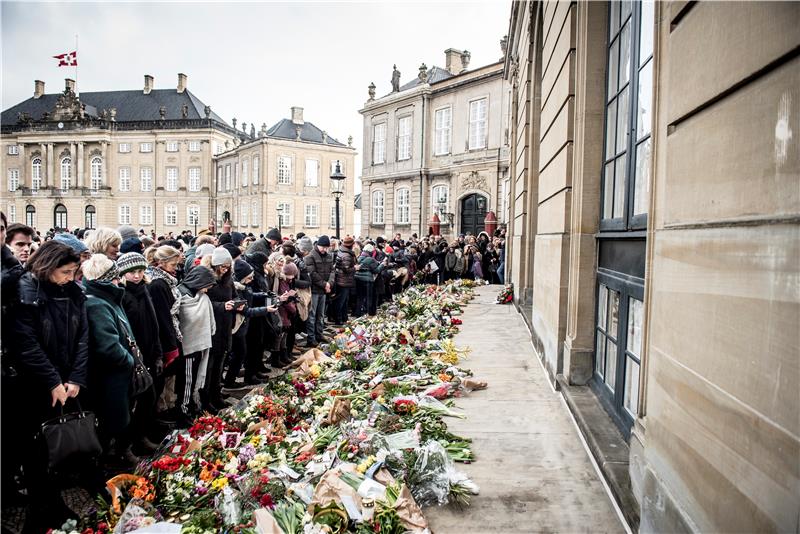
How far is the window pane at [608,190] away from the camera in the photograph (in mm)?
4023

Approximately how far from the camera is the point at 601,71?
4.35 m

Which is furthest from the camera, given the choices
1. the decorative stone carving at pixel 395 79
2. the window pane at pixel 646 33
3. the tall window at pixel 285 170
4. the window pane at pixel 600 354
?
the tall window at pixel 285 170

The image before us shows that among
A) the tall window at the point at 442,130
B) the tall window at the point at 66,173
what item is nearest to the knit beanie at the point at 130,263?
the tall window at the point at 442,130

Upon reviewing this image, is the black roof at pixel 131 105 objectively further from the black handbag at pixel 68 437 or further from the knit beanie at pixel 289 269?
the black handbag at pixel 68 437

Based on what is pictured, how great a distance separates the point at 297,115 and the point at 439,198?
3534cm

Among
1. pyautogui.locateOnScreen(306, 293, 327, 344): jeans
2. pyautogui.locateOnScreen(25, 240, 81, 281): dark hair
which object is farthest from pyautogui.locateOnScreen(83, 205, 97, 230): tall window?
pyautogui.locateOnScreen(25, 240, 81, 281): dark hair

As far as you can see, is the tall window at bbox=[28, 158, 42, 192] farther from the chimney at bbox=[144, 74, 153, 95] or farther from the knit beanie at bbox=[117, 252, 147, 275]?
the knit beanie at bbox=[117, 252, 147, 275]

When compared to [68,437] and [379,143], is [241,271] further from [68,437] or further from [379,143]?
[379,143]

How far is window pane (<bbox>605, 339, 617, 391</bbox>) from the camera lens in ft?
12.4

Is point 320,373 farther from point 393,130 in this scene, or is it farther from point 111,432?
point 393,130

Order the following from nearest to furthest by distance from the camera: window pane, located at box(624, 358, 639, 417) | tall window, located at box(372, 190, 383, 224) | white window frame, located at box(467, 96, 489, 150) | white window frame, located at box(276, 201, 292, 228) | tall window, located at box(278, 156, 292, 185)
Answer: window pane, located at box(624, 358, 639, 417), white window frame, located at box(467, 96, 489, 150), tall window, located at box(372, 190, 383, 224), tall window, located at box(278, 156, 292, 185), white window frame, located at box(276, 201, 292, 228)

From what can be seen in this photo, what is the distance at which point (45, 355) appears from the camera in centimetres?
351

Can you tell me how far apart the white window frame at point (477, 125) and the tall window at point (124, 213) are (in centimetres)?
5321

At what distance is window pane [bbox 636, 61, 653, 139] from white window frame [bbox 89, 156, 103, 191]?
239 ft
